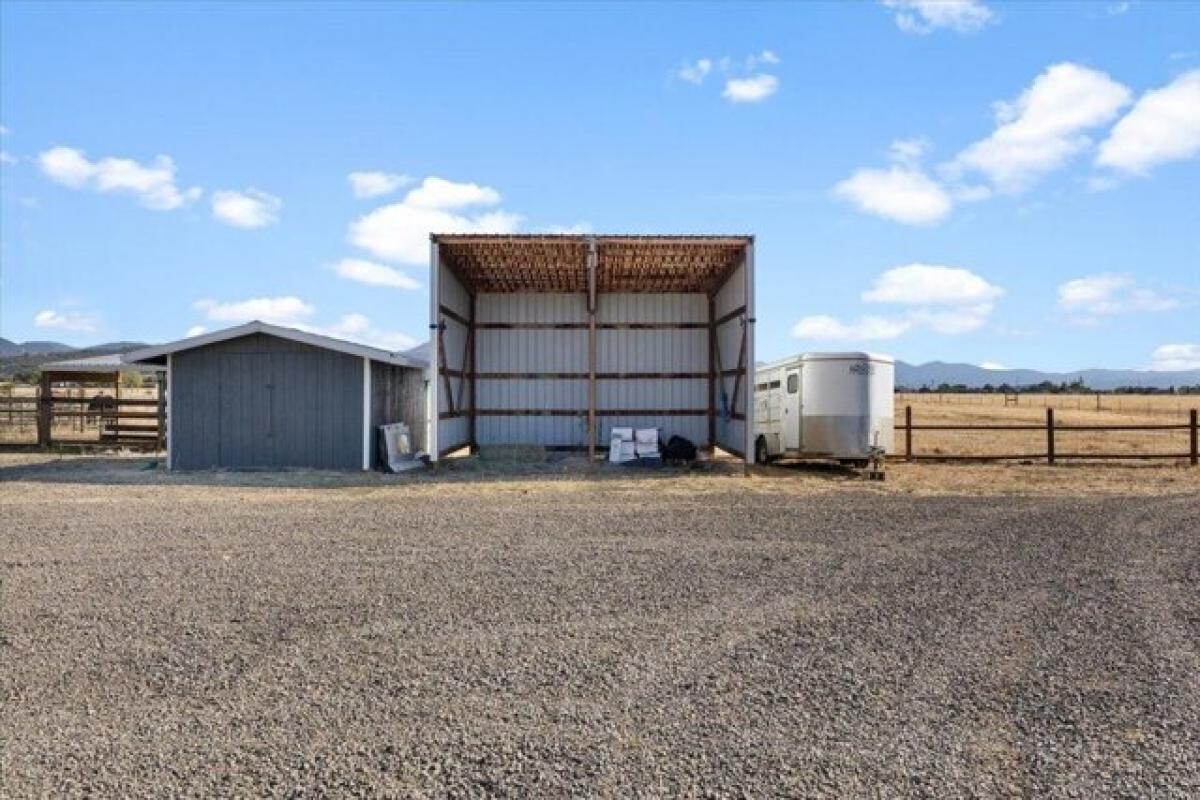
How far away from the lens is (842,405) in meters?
16.0

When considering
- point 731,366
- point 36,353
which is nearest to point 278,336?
point 731,366

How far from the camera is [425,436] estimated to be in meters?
21.9

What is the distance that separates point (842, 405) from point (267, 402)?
10992 mm

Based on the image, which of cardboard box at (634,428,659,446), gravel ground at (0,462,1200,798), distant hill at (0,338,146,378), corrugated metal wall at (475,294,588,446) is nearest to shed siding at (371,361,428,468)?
corrugated metal wall at (475,294,588,446)

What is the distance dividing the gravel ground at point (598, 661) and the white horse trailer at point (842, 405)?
21.3ft

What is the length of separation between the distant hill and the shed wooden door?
5340cm

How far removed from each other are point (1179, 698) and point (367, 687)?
4.14 meters

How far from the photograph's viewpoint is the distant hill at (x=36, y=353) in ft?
241

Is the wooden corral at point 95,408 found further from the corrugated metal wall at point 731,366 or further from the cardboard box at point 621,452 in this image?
the corrugated metal wall at point 731,366

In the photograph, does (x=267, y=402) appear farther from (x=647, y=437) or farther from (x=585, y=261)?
(x=647, y=437)

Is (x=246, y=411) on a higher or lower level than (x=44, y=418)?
higher

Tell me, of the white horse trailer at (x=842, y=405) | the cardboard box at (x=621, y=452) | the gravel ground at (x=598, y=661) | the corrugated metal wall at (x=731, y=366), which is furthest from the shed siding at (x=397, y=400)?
the white horse trailer at (x=842, y=405)

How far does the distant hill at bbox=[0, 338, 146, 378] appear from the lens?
73.4m

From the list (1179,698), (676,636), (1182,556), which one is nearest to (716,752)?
(676,636)
